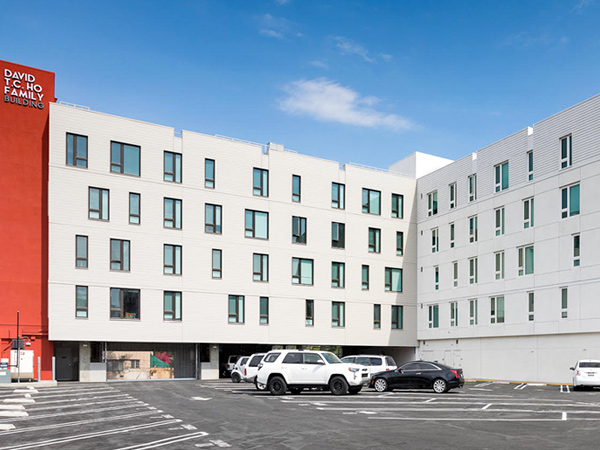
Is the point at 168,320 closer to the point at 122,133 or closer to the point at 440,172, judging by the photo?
the point at 122,133

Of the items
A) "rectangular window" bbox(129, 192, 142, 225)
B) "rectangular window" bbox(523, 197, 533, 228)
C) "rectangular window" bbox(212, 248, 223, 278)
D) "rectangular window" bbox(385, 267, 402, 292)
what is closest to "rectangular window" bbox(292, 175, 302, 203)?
"rectangular window" bbox(212, 248, 223, 278)

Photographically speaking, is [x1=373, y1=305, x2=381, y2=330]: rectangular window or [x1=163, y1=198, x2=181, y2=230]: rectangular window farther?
[x1=373, y1=305, x2=381, y2=330]: rectangular window

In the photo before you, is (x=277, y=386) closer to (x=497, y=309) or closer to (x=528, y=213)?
(x=497, y=309)

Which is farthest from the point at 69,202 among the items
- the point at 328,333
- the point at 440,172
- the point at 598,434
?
the point at 598,434

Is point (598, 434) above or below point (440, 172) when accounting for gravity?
below

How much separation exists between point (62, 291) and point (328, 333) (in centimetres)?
1891

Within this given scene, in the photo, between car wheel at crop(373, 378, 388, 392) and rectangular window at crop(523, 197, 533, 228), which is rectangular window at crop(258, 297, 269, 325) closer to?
car wheel at crop(373, 378, 388, 392)

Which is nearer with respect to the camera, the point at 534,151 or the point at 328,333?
the point at 534,151

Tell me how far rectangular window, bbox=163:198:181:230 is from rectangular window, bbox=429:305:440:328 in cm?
1998

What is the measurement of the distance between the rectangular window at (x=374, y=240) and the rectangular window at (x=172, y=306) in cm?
1568

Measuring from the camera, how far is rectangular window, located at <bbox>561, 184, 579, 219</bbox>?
37.5m

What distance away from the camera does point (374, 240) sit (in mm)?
51281

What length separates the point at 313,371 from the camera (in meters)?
27.5

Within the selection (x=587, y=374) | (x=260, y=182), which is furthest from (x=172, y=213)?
(x=587, y=374)
